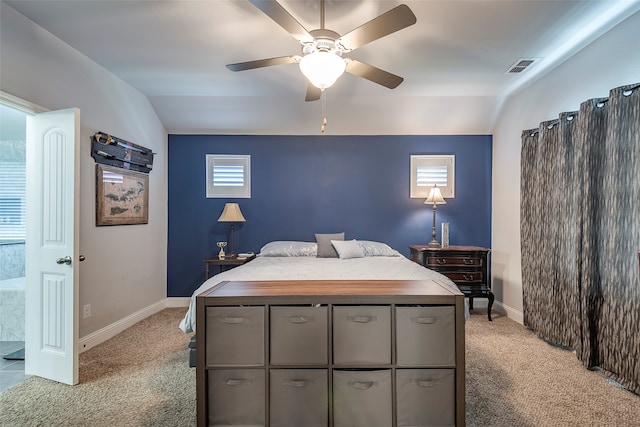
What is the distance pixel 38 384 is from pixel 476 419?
3181 mm

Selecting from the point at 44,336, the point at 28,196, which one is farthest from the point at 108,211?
the point at 44,336

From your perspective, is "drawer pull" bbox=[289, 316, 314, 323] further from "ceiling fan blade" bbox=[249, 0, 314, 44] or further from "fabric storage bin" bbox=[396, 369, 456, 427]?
Result: "ceiling fan blade" bbox=[249, 0, 314, 44]

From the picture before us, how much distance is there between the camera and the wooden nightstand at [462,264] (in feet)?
12.9

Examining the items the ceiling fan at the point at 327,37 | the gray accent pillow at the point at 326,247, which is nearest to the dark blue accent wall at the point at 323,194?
the gray accent pillow at the point at 326,247

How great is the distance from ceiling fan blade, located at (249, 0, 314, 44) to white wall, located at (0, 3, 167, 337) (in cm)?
205

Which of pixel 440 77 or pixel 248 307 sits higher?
pixel 440 77

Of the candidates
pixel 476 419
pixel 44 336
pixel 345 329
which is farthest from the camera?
pixel 44 336

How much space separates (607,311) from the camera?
246 cm

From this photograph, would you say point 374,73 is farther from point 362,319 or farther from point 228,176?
point 228,176

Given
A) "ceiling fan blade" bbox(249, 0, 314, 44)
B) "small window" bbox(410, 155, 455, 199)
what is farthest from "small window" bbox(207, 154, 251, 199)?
"ceiling fan blade" bbox(249, 0, 314, 44)

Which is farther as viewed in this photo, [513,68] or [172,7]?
[513,68]

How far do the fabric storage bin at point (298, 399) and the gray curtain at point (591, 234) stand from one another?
230cm

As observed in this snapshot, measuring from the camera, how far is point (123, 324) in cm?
354

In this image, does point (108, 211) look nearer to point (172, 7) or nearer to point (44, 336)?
point (44, 336)
